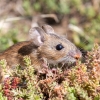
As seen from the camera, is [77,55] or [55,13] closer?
[77,55]

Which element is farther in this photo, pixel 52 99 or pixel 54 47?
pixel 54 47

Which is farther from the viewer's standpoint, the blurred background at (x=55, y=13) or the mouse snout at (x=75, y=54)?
the blurred background at (x=55, y=13)

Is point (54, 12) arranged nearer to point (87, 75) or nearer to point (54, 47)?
point (54, 47)

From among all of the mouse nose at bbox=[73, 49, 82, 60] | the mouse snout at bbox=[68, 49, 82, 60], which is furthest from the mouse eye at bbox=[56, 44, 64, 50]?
the mouse nose at bbox=[73, 49, 82, 60]

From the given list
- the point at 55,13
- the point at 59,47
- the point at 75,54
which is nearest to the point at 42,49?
the point at 59,47

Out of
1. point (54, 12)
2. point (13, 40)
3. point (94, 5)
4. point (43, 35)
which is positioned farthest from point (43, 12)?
point (43, 35)

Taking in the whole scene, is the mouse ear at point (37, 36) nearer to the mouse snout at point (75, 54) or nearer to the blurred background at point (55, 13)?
the mouse snout at point (75, 54)

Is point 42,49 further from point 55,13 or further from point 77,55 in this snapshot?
point 55,13

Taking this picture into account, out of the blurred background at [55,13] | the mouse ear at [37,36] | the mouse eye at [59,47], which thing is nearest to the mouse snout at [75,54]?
the mouse eye at [59,47]
